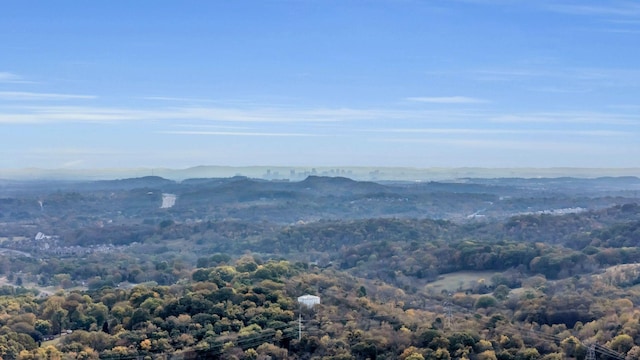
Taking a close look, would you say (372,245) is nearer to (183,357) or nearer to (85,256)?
(85,256)

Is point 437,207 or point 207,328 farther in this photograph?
point 437,207

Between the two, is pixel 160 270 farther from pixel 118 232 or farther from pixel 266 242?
pixel 118 232

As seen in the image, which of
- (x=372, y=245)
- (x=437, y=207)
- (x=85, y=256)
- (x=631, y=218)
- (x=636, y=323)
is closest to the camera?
(x=636, y=323)

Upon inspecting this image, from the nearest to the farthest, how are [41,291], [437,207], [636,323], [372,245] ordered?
[636,323]
[41,291]
[372,245]
[437,207]

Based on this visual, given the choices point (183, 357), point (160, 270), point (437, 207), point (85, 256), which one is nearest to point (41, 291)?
point (160, 270)

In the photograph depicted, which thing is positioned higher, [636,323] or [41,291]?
[636,323]

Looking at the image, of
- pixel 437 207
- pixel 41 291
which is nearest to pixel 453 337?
pixel 41 291
